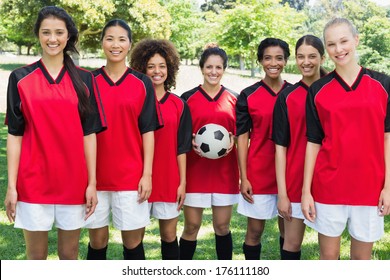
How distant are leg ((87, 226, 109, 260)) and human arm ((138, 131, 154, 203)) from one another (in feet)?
1.23

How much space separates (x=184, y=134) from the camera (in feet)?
11.4

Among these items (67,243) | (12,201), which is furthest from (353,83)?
(12,201)

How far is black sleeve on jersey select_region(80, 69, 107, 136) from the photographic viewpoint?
2.84 metres

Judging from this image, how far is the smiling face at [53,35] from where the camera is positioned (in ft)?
9.05

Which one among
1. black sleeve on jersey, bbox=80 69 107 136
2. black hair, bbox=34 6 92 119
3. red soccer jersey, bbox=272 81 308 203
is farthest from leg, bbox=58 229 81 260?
red soccer jersey, bbox=272 81 308 203

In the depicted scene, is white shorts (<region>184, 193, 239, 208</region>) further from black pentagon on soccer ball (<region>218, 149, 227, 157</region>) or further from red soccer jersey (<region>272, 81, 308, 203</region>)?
Answer: red soccer jersey (<region>272, 81, 308, 203</region>)

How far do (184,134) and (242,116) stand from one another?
0.45 meters

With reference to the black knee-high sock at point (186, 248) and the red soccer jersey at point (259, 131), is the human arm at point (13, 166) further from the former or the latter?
the red soccer jersey at point (259, 131)

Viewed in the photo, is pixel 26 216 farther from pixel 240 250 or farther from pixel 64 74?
pixel 240 250

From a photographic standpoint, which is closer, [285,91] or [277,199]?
[285,91]

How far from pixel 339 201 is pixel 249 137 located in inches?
39.8

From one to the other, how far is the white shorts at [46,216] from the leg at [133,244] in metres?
0.45

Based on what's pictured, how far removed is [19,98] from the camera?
2719mm
